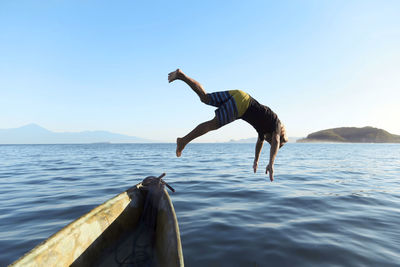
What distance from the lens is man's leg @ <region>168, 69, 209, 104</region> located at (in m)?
4.58

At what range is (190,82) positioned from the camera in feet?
15.2

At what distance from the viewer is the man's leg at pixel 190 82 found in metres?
4.58

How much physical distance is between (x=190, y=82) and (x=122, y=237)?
3.30 metres

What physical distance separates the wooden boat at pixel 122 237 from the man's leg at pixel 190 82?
88.0 inches

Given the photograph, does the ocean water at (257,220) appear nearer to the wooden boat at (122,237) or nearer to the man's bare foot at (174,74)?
the wooden boat at (122,237)

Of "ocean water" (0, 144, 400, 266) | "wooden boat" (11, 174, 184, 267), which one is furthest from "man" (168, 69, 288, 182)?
"ocean water" (0, 144, 400, 266)

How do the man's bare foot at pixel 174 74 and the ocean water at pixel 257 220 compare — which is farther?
the man's bare foot at pixel 174 74

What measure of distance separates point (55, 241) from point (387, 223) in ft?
23.4

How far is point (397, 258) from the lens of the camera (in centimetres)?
390

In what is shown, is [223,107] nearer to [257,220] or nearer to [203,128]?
[203,128]

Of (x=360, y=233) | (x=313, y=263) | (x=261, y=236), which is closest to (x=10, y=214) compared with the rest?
(x=261, y=236)

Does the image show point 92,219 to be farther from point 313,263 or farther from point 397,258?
point 397,258

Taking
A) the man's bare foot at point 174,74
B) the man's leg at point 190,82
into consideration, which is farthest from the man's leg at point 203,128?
the man's bare foot at point 174,74

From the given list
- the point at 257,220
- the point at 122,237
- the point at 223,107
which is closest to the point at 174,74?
the point at 223,107
